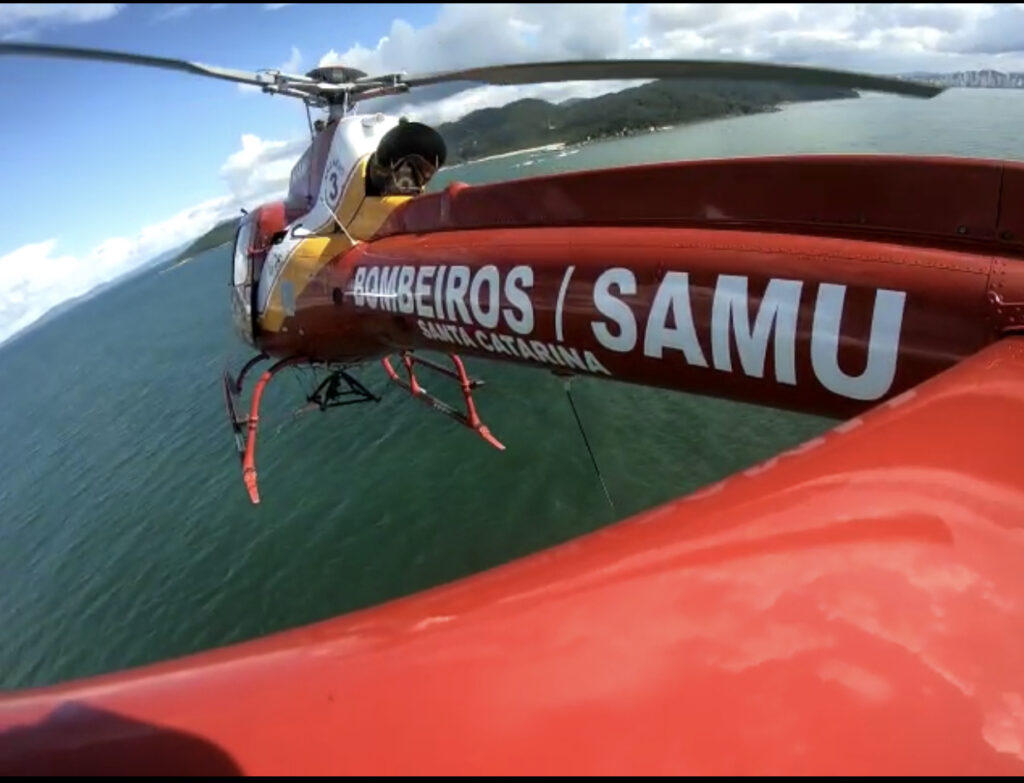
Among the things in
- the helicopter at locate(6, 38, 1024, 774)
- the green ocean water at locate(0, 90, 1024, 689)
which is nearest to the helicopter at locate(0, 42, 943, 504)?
the helicopter at locate(6, 38, 1024, 774)

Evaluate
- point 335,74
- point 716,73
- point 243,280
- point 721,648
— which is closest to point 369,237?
point 335,74

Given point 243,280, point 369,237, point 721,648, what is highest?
point 369,237

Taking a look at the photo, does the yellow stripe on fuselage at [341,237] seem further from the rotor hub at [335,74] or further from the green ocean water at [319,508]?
the green ocean water at [319,508]

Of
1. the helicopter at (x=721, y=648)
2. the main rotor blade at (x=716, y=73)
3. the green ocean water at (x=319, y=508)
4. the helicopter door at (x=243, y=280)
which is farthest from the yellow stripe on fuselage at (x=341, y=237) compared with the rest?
the green ocean water at (x=319, y=508)

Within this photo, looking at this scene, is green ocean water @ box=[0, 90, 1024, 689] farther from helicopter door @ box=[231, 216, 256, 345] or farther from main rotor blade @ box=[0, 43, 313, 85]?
main rotor blade @ box=[0, 43, 313, 85]

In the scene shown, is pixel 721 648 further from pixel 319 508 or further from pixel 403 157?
pixel 319 508

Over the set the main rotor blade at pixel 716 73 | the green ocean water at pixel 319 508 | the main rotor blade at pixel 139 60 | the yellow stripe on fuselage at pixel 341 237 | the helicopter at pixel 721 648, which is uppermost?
the main rotor blade at pixel 139 60

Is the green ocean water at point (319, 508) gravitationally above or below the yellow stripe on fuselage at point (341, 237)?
below
